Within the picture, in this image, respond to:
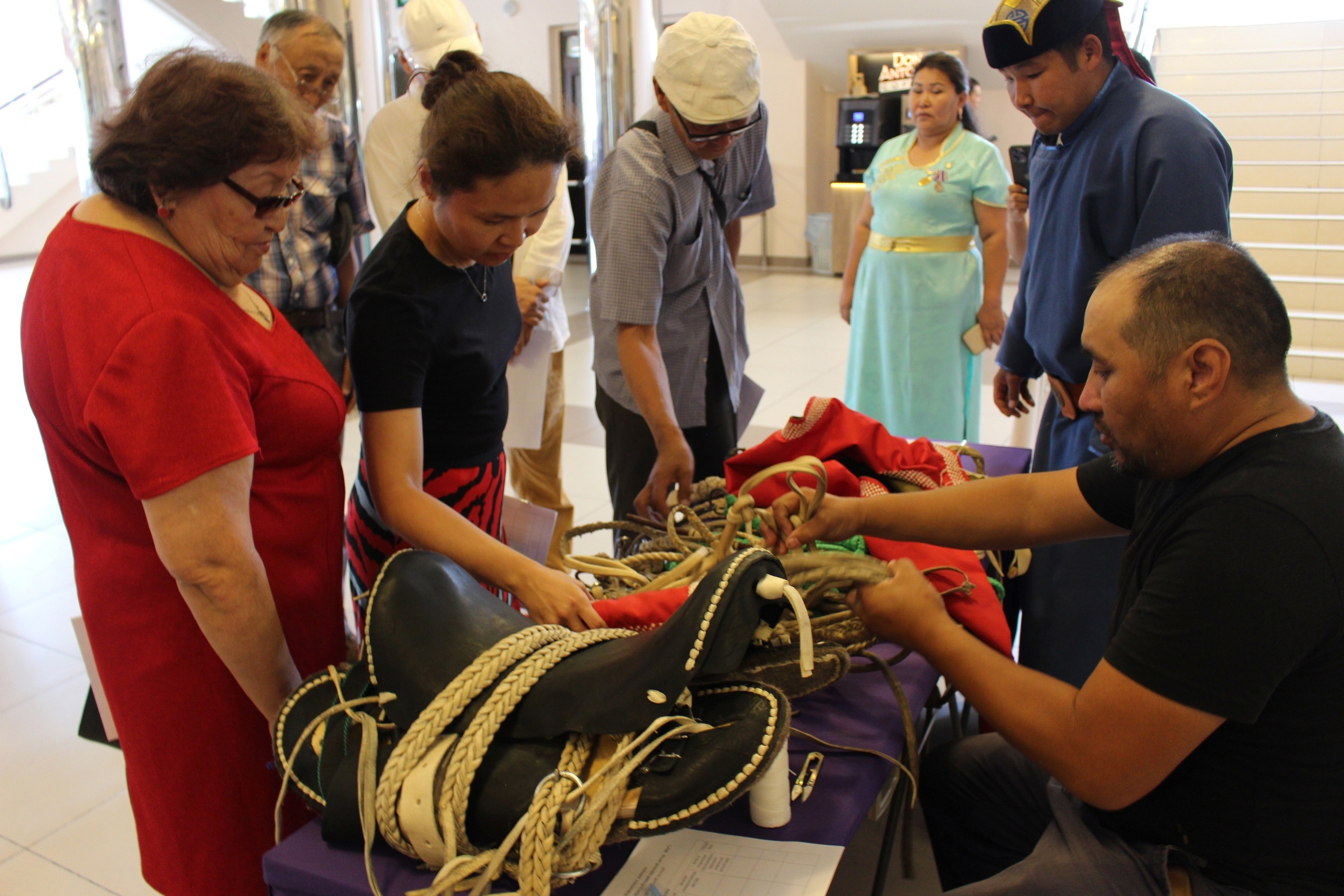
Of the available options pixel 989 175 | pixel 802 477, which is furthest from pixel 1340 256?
pixel 802 477

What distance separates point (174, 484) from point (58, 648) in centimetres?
223

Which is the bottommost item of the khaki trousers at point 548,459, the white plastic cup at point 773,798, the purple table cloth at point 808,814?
the khaki trousers at point 548,459

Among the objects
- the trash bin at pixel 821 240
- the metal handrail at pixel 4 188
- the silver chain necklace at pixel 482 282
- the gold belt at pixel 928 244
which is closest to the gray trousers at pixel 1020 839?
the silver chain necklace at pixel 482 282

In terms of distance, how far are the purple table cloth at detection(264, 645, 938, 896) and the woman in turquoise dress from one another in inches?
88.0

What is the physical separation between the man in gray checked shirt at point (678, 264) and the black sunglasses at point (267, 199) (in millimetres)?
782

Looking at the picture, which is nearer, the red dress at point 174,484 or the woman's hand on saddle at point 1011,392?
the red dress at point 174,484

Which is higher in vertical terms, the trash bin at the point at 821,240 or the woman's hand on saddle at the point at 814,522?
the woman's hand on saddle at the point at 814,522

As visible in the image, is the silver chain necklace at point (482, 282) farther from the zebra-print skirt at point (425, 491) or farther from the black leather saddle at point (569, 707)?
the black leather saddle at point (569, 707)

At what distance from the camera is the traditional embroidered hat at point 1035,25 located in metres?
1.68

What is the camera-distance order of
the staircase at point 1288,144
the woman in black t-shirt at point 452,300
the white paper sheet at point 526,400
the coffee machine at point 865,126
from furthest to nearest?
1. the coffee machine at point 865,126
2. the staircase at point 1288,144
3. the white paper sheet at point 526,400
4. the woman in black t-shirt at point 452,300

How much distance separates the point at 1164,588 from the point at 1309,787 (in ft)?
0.88

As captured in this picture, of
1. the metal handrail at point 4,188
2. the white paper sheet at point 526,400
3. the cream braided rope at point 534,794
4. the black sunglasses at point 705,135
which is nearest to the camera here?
the cream braided rope at point 534,794

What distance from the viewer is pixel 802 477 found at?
4.65 ft

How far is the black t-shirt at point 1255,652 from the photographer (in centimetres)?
91
